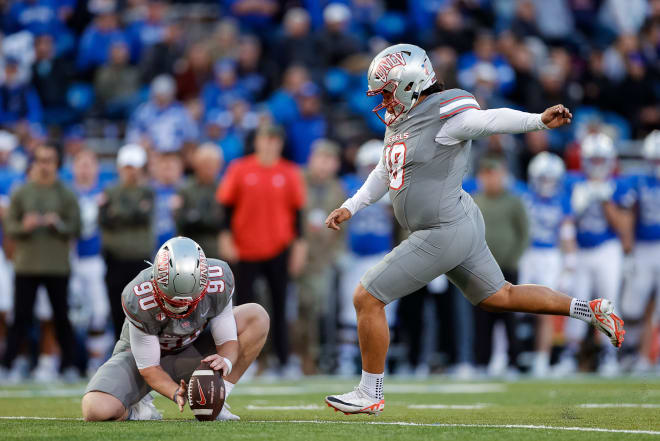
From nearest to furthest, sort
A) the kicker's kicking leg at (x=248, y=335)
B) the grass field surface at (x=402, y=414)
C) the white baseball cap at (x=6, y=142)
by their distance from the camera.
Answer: the grass field surface at (x=402, y=414) → the kicker's kicking leg at (x=248, y=335) → the white baseball cap at (x=6, y=142)

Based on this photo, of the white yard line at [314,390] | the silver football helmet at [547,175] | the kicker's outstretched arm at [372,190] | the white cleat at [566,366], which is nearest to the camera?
the kicker's outstretched arm at [372,190]

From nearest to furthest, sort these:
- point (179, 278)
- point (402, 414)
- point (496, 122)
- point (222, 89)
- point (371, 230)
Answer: point (179, 278) < point (496, 122) < point (402, 414) < point (371, 230) < point (222, 89)

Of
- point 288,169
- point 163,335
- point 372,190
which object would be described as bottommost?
point 163,335

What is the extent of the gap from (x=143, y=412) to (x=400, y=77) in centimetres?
237

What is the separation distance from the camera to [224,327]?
6473 millimetres

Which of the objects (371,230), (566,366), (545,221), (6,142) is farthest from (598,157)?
(6,142)

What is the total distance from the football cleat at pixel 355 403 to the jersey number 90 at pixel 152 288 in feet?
2.85

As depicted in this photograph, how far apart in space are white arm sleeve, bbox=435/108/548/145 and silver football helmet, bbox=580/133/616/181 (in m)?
6.73

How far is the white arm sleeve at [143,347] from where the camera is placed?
6.27m

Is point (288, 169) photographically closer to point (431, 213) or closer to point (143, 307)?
point (431, 213)

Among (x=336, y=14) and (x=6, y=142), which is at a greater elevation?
(x=336, y=14)

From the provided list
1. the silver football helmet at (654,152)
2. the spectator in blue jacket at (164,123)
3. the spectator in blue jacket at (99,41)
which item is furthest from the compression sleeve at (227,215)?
the spectator in blue jacket at (99,41)

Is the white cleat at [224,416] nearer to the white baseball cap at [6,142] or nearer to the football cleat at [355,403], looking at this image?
the football cleat at [355,403]

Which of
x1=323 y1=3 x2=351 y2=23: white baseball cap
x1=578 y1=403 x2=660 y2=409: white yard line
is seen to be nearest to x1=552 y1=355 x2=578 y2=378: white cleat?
x1=578 y1=403 x2=660 y2=409: white yard line
